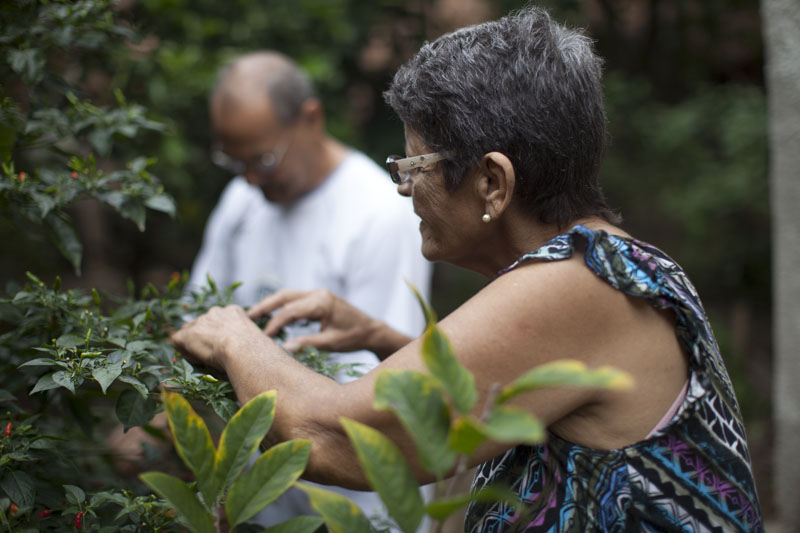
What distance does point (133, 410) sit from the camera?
164cm

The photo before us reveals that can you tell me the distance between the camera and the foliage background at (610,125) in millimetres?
4695

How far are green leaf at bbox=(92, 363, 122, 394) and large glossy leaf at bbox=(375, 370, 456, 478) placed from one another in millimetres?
691

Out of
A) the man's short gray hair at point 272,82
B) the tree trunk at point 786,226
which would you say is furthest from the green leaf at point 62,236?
the tree trunk at point 786,226

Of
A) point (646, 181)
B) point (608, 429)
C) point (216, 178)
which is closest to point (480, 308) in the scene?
point (608, 429)

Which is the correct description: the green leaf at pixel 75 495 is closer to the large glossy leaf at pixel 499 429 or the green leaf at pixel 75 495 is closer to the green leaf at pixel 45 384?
the green leaf at pixel 45 384

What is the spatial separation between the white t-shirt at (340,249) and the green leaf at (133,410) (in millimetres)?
1362

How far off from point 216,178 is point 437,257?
162 inches

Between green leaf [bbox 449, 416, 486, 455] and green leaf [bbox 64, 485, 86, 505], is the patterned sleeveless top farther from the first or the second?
green leaf [bbox 64, 485, 86, 505]

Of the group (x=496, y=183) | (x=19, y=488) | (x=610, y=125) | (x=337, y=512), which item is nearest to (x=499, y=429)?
(x=337, y=512)

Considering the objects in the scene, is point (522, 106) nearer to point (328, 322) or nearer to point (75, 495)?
point (328, 322)

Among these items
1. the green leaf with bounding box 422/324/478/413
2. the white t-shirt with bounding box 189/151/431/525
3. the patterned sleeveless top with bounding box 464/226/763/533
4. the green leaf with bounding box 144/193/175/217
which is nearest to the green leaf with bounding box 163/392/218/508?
the green leaf with bounding box 422/324/478/413

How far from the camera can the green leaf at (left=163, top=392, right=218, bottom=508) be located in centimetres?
128

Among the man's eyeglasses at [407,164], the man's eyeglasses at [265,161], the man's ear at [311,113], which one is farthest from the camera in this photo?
the man's ear at [311,113]

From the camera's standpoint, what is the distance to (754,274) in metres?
7.06
